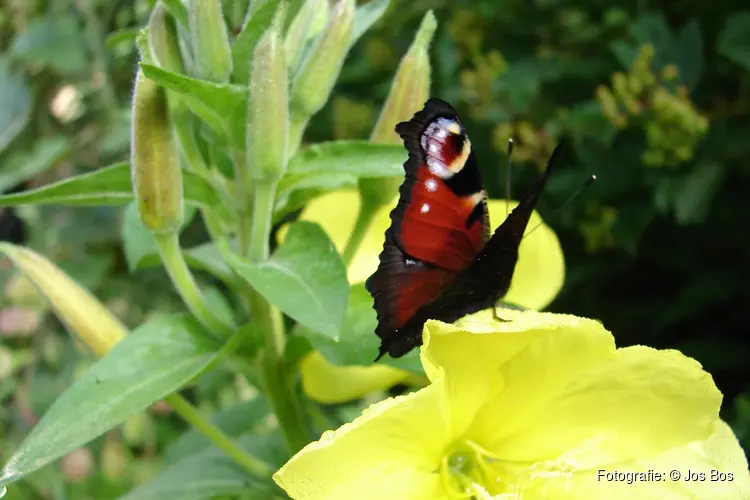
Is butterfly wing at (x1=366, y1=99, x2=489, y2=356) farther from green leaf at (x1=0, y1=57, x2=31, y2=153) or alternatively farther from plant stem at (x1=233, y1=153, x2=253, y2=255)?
green leaf at (x1=0, y1=57, x2=31, y2=153)

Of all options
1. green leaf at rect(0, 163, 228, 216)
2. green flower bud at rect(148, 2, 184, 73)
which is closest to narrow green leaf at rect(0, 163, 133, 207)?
green leaf at rect(0, 163, 228, 216)

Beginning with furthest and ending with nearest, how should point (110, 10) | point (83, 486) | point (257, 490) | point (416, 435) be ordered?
point (110, 10)
point (83, 486)
point (257, 490)
point (416, 435)

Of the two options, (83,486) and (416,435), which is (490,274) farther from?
(83,486)

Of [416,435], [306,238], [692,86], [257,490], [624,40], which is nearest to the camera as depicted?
[416,435]

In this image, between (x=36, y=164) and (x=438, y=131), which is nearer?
(x=438, y=131)

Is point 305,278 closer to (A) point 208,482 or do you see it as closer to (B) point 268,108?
(B) point 268,108

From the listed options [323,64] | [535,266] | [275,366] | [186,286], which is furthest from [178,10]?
[535,266]

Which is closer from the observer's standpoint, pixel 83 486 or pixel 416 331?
pixel 416 331

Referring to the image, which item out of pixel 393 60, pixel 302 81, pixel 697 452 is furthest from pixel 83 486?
pixel 697 452
